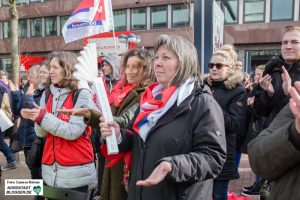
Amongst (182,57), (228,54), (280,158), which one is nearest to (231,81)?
(228,54)

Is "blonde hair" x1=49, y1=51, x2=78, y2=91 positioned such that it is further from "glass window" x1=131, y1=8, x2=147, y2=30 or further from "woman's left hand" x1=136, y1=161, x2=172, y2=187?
"glass window" x1=131, y1=8, x2=147, y2=30

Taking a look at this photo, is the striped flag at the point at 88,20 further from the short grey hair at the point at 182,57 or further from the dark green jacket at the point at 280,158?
the dark green jacket at the point at 280,158

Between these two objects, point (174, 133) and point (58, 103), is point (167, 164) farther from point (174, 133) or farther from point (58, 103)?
point (58, 103)

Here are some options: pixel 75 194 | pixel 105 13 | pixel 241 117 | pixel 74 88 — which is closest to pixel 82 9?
pixel 105 13

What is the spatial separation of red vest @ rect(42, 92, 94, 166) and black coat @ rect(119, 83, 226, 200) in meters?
1.11

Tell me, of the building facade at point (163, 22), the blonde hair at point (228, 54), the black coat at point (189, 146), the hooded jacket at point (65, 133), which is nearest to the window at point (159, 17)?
the building facade at point (163, 22)

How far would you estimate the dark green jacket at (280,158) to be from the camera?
1.19 meters

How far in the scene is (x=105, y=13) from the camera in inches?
226

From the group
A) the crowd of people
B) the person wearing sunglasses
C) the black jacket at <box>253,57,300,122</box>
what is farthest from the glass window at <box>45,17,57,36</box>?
the black jacket at <box>253,57,300,122</box>

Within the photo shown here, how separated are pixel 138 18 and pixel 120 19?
1455mm

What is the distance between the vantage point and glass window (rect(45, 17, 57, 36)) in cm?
2546

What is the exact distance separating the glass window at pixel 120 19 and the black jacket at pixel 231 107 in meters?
20.4

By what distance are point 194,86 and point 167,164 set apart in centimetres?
59

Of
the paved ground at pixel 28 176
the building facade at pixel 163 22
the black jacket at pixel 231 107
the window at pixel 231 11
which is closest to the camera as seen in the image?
the black jacket at pixel 231 107
